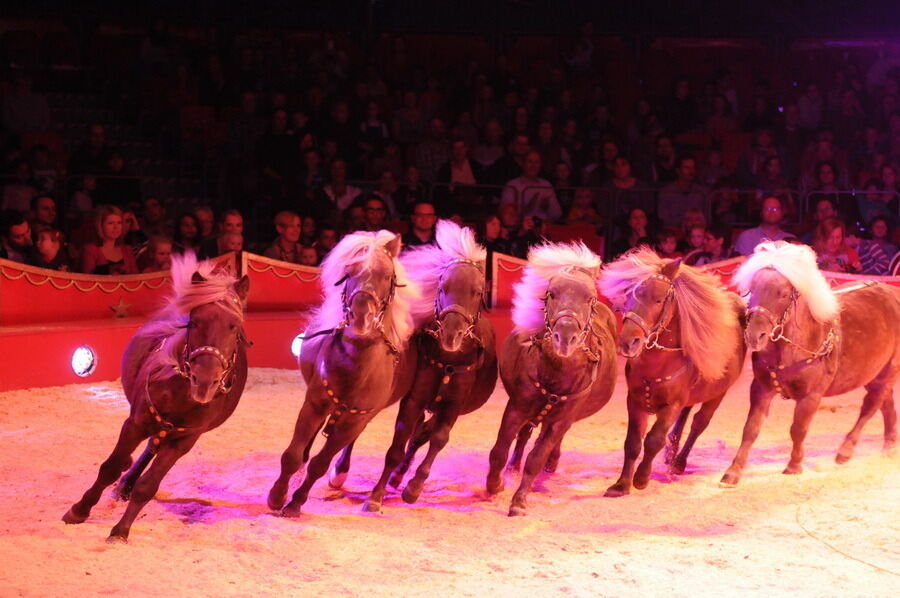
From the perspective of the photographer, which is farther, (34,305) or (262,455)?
(34,305)

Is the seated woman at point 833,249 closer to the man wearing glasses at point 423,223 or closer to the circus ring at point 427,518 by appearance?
the circus ring at point 427,518

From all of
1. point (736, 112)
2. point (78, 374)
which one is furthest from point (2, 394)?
point (736, 112)

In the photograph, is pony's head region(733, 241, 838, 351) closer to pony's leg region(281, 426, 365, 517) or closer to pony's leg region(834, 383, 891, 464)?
pony's leg region(834, 383, 891, 464)

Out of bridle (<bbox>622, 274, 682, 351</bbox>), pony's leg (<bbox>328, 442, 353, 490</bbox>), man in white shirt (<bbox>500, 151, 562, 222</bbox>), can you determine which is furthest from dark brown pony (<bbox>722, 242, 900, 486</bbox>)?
man in white shirt (<bbox>500, 151, 562, 222</bbox>)

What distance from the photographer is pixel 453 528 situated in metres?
5.75

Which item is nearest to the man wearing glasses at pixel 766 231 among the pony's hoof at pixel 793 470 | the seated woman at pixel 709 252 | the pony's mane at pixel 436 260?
the seated woman at pixel 709 252

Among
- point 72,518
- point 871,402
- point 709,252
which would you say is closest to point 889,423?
point 871,402

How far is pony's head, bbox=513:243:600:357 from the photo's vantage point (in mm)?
5793

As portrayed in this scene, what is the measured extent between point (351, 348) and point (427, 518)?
110 centimetres

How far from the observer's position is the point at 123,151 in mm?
14125

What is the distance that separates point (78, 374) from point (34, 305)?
72 cm

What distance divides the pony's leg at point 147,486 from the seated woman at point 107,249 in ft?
17.2

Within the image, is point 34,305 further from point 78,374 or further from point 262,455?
point 262,455

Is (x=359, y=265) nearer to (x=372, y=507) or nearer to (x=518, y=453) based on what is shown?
(x=372, y=507)
